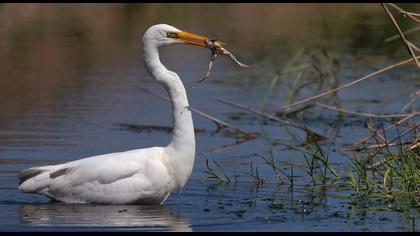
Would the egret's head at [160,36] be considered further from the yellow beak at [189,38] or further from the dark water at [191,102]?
the dark water at [191,102]

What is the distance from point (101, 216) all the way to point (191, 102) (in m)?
6.50

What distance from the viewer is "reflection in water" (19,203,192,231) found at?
8.15 metres

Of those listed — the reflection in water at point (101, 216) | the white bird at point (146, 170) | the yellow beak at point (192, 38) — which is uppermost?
the yellow beak at point (192, 38)

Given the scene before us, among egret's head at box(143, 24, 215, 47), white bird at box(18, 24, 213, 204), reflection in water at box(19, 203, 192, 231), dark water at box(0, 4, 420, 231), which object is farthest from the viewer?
egret's head at box(143, 24, 215, 47)

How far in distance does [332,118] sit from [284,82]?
101 inches

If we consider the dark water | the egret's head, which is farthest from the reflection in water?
the egret's head

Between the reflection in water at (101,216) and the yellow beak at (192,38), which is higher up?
the yellow beak at (192,38)

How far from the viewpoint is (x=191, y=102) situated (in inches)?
588

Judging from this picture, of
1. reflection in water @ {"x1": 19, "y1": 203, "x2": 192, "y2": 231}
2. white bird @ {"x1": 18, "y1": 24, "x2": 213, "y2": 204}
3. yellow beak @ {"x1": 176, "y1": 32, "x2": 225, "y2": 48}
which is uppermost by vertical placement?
yellow beak @ {"x1": 176, "y1": 32, "x2": 225, "y2": 48}

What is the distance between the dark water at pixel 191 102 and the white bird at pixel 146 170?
131 mm

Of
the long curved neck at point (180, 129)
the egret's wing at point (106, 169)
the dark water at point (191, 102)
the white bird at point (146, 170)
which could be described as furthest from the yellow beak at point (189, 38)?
the dark water at point (191, 102)

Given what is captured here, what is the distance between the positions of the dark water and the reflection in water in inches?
0.5

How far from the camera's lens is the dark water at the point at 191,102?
855cm

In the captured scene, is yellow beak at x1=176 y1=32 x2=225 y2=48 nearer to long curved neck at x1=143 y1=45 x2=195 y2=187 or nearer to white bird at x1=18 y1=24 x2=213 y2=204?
white bird at x1=18 y1=24 x2=213 y2=204
